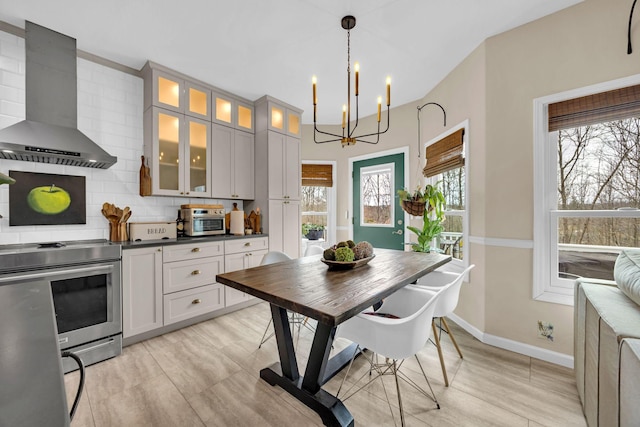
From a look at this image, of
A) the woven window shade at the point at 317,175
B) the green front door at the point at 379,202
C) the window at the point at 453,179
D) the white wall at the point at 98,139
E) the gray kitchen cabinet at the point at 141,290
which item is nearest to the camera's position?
the white wall at the point at 98,139

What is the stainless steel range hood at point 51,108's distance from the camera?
2.18 m

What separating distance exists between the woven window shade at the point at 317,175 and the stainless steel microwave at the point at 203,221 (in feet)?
5.64

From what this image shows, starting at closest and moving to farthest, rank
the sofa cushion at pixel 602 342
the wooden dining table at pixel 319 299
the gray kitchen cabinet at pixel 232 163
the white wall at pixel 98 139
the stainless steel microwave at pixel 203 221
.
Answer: the sofa cushion at pixel 602 342 → the wooden dining table at pixel 319 299 → the white wall at pixel 98 139 → the stainless steel microwave at pixel 203 221 → the gray kitchen cabinet at pixel 232 163

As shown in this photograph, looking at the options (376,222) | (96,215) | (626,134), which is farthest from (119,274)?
(626,134)

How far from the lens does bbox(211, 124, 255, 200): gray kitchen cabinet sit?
3.38 meters

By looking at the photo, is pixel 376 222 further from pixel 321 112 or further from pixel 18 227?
pixel 18 227

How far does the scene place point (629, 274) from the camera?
57.4 inches

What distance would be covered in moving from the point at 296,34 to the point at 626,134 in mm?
2699

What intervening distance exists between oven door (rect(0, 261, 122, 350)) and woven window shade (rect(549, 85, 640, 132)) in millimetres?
3869

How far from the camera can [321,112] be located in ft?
14.3

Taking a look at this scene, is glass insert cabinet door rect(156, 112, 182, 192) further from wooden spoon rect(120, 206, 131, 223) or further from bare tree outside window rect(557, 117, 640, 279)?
bare tree outside window rect(557, 117, 640, 279)

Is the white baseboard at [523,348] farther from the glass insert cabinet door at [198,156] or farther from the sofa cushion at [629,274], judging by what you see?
the glass insert cabinet door at [198,156]

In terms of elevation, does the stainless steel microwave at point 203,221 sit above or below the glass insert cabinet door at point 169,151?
below

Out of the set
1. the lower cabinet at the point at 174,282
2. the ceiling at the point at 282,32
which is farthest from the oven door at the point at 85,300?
the ceiling at the point at 282,32
